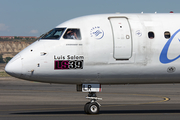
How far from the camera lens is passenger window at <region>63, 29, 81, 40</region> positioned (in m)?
17.5

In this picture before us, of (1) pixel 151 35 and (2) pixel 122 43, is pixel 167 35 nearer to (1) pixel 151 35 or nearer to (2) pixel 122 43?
(1) pixel 151 35

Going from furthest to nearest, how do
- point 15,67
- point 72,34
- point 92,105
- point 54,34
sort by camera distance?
point 92,105 → point 54,34 → point 72,34 → point 15,67

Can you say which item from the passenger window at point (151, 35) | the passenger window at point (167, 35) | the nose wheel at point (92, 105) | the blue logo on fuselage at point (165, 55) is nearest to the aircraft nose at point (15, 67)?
the nose wheel at point (92, 105)

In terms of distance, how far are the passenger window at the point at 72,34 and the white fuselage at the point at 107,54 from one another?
152 millimetres

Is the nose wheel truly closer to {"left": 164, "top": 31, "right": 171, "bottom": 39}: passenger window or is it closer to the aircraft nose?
the aircraft nose

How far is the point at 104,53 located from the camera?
681 inches

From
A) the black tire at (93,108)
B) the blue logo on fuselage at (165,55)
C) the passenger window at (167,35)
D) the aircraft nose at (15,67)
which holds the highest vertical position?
the passenger window at (167,35)

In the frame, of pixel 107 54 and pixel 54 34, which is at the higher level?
pixel 54 34

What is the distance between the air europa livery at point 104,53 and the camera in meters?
A: 17.1

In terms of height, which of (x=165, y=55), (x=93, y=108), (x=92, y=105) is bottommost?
(x=93, y=108)

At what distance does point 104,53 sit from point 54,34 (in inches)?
103

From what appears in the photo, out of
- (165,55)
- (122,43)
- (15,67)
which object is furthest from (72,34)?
(165,55)

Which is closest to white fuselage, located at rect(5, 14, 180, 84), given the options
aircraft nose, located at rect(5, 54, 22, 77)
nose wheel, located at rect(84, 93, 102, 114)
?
aircraft nose, located at rect(5, 54, 22, 77)

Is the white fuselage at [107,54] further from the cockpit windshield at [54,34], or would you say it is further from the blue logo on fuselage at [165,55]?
the cockpit windshield at [54,34]
